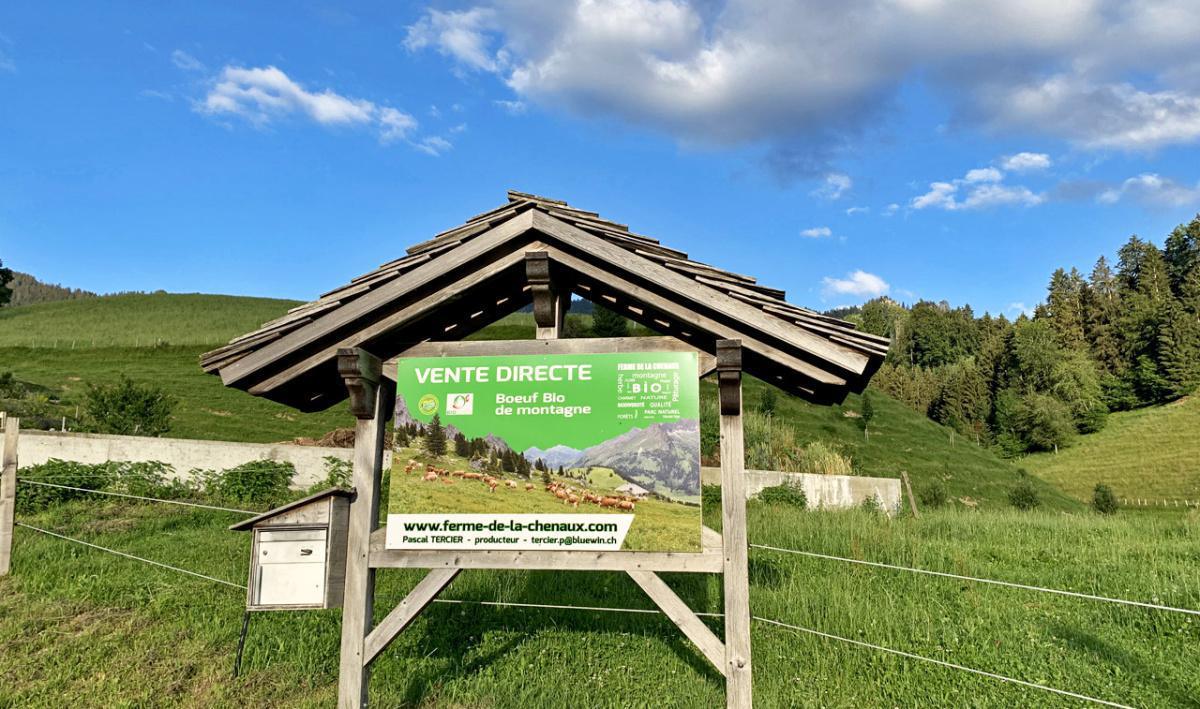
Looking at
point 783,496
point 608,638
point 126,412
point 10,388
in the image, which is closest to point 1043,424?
point 783,496

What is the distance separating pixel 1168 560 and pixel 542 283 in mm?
10486

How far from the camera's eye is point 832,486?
21.5m

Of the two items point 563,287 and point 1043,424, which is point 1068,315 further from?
point 563,287

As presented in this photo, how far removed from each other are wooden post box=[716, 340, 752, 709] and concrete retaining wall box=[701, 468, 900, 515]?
1624 cm

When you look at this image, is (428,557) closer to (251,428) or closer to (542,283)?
(542,283)

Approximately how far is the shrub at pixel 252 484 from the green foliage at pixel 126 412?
7177 mm

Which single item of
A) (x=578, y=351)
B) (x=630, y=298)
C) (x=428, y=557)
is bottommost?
(x=428, y=557)

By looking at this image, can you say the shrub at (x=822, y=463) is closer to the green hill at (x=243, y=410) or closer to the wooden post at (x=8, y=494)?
the green hill at (x=243, y=410)

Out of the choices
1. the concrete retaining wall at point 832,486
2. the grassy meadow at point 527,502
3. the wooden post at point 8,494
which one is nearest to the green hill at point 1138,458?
the concrete retaining wall at point 832,486

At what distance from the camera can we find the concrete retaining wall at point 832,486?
68.5ft

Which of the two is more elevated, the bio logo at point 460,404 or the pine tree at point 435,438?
the bio logo at point 460,404

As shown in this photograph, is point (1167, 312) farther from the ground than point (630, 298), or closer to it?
farther from the ground

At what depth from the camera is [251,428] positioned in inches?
1222

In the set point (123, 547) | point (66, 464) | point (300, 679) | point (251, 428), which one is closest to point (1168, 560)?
point (300, 679)
